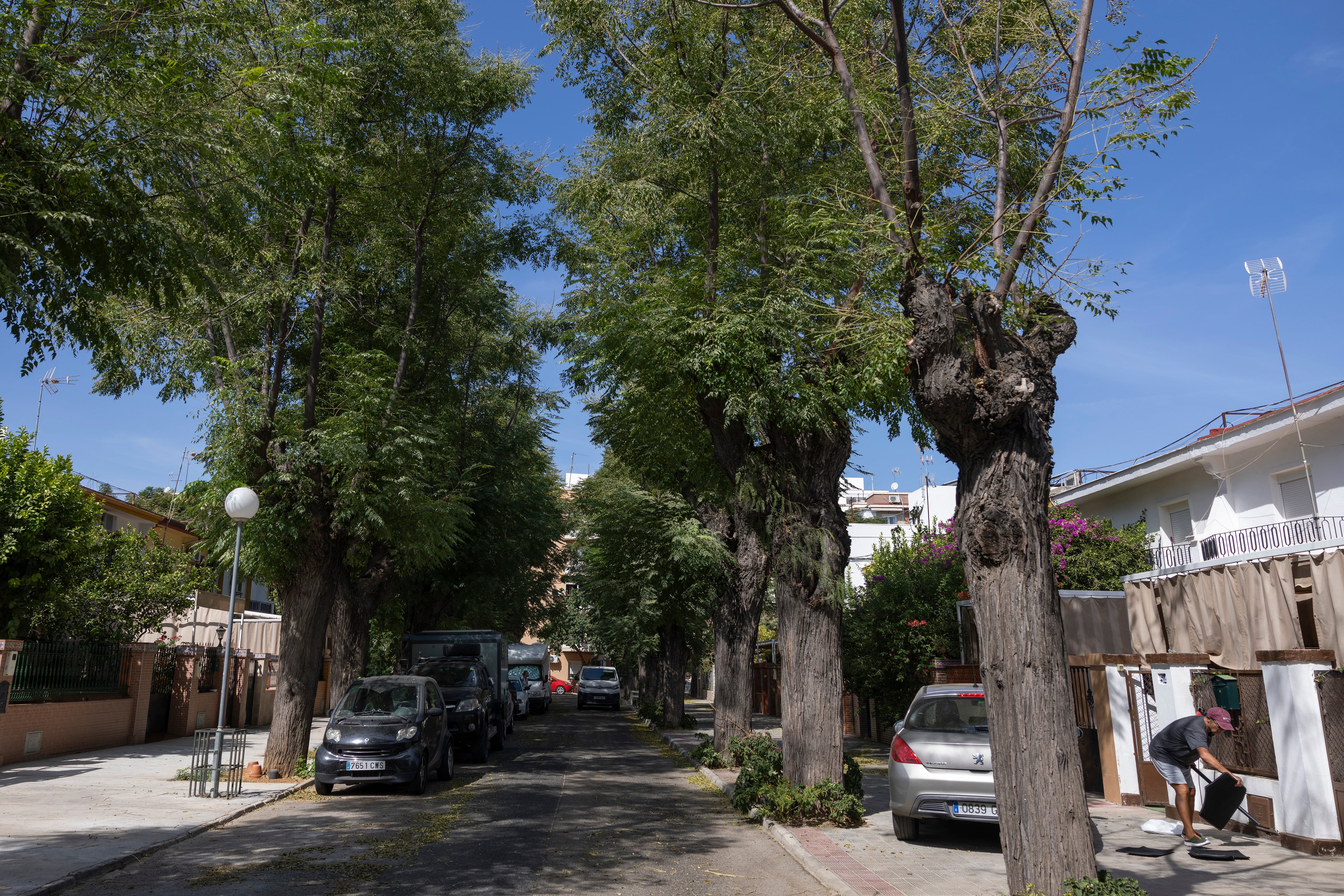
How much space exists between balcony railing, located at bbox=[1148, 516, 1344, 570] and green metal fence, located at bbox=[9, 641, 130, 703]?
21.2m

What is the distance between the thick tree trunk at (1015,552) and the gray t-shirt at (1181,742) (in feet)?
13.5

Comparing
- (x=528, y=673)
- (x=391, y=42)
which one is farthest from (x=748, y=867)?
(x=528, y=673)

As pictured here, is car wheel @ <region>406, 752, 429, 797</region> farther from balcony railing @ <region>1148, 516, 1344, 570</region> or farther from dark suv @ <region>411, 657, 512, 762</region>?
balcony railing @ <region>1148, 516, 1344, 570</region>

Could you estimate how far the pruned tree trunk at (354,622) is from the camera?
2122 cm

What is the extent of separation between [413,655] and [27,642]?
972cm

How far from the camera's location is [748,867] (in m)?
8.48

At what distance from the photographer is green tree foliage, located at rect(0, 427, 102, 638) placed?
1673 cm

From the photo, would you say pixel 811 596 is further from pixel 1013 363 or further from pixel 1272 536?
pixel 1272 536

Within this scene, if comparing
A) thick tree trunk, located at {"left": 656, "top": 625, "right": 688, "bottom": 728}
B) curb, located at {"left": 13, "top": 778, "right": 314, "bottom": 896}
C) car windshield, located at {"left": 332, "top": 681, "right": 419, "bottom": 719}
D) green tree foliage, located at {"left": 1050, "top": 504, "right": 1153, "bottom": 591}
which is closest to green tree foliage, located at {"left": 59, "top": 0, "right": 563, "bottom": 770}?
car windshield, located at {"left": 332, "top": 681, "right": 419, "bottom": 719}

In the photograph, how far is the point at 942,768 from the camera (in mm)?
9234

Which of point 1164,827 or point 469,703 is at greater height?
point 469,703

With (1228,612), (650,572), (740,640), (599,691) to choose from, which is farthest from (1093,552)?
(599,691)

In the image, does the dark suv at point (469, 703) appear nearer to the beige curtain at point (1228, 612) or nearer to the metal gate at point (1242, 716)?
the metal gate at point (1242, 716)

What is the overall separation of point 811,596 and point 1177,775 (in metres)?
4.30
